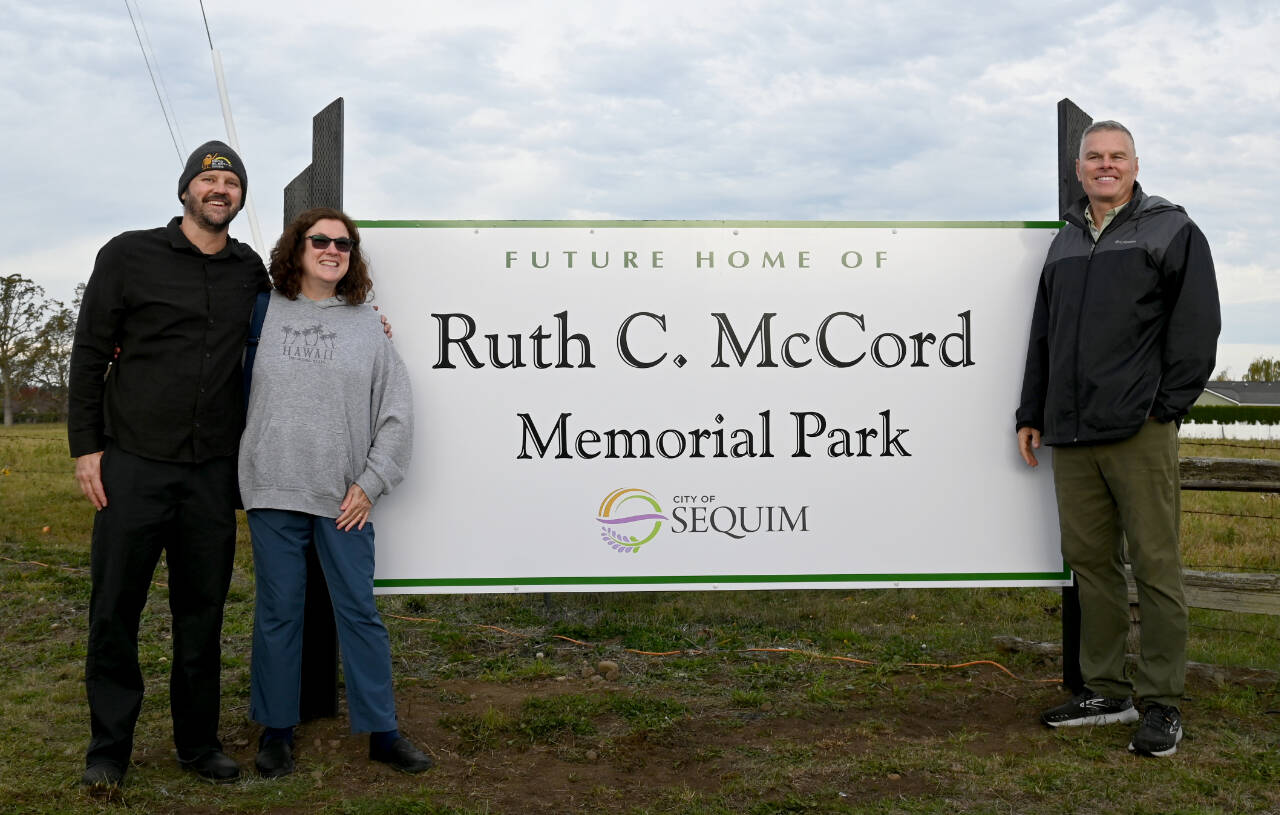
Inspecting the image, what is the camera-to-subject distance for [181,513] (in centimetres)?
326

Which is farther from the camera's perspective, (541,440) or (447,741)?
(541,440)

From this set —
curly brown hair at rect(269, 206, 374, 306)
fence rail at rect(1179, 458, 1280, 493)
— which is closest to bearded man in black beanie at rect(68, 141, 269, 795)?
curly brown hair at rect(269, 206, 374, 306)

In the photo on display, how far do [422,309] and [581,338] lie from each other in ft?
2.15

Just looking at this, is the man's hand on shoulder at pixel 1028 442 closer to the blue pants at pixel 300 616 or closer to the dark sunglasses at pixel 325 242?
the blue pants at pixel 300 616

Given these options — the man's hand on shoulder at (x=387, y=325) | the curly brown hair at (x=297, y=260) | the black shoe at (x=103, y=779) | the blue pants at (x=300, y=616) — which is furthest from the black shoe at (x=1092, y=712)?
the black shoe at (x=103, y=779)

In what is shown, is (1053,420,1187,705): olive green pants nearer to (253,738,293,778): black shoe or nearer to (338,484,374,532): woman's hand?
(338,484,374,532): woman's hand

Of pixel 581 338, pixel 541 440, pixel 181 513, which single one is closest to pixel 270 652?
pixel 181 513

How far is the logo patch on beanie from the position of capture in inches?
130

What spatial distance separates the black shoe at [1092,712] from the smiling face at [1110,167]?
1.93 meters

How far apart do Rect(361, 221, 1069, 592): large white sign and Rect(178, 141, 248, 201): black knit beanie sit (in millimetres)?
690

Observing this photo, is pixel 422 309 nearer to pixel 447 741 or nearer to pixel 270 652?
pixel 270 652

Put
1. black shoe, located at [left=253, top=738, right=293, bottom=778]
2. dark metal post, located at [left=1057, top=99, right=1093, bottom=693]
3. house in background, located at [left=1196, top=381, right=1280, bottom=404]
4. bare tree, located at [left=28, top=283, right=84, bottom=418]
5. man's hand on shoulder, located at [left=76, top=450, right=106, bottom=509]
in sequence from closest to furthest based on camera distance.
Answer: man's hand on shoulder, located at [left=76, top=450, right=106, bottom=509]
black shoe, located at [left=253, top=738, right=293, bottom=778]
dark metal post, located at [left=1057, top=99, right=1093, bottom=693]
bare tree, located at [left=28, top=283, right=84, bottom=418]
house in background, located at [left=1196, top=381, right=1280, bottom=404]

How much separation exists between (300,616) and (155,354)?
3.29 ft

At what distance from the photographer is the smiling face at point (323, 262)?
335cm
